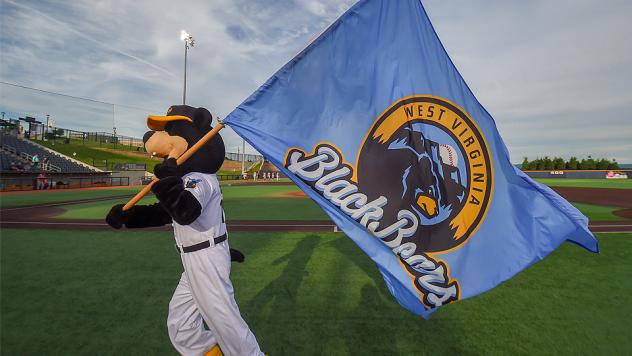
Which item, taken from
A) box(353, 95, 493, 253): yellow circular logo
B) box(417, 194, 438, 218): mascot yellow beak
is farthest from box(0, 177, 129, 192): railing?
box(417, 194, 438, 218): mascot yellow beak

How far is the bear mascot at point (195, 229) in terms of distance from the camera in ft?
7.22

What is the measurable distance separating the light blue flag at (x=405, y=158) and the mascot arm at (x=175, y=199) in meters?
0.66

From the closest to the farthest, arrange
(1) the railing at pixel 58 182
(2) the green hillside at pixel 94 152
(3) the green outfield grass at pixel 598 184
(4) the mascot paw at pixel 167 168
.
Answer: (4) the mascot paw at pixel 167 168
(1) the railing at pixel 58 182
(3) the green outfield grass at pixel 598 184
(2) the green hillside at pixel 94 152

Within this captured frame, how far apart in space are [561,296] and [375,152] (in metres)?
3.51

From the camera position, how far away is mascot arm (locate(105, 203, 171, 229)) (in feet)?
8.38

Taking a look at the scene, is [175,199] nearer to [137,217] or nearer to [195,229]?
[195,229]

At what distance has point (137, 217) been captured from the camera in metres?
2.68

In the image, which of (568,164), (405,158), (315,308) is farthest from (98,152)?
(568,164)

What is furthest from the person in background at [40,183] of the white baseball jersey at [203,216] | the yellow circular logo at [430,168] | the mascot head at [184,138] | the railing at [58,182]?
the yellow circular logo at [430,168]

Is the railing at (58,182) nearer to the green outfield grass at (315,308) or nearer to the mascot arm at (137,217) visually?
the green outfield grass at (315,308)

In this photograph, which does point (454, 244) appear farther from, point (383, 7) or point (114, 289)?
point (114, 289)

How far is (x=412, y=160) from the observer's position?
269 centimetres

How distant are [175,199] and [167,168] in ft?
1.34

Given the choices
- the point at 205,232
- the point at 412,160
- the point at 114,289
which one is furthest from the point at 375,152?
the point at 114,289
